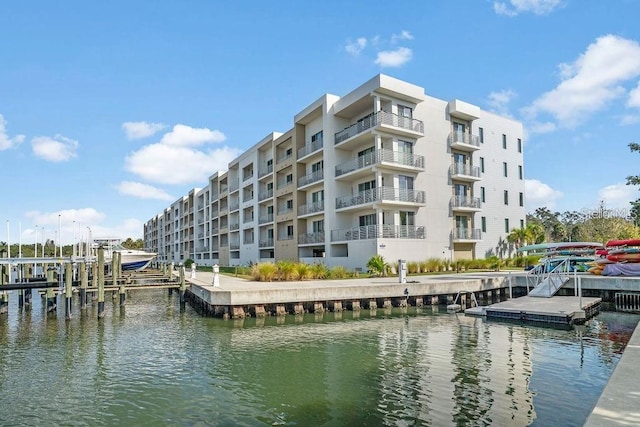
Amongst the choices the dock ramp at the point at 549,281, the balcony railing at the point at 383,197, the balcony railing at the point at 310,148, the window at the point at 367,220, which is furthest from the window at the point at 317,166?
the dock ramp at the point at 549,281

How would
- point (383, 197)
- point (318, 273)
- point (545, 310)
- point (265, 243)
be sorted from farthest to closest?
1. point (265, 243)
2. point (383, 197)
3. point (318, 273)
4. point (545, 310)

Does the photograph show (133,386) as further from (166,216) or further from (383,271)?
(166,216)

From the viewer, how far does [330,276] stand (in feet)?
102

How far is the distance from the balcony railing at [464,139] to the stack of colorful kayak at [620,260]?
16.5 meters

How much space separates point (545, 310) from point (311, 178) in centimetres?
2645

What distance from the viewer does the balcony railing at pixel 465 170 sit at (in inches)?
1598

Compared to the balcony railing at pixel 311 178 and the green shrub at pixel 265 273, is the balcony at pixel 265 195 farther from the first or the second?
the green shrub at pixel 265 273

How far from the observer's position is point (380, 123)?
34.2 meters

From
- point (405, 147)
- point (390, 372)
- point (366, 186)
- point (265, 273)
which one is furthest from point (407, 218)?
point (390, 372)

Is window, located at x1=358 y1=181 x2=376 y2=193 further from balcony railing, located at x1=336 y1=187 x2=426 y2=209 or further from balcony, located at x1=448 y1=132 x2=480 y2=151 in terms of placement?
balcony, located at x1=448 y1=132 x2=480 y2=151

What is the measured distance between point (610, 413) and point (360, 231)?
29775mm

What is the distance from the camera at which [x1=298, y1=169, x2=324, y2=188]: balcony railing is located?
40834mm

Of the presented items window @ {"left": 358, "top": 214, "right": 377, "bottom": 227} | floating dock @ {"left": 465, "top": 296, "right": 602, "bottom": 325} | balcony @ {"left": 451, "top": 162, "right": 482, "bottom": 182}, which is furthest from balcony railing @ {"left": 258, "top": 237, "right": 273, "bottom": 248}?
floating dock @ {"left": 465, "top": 296, "right": 602, "bottom": 325}

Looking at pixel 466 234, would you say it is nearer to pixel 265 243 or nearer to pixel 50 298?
pixel 265 243
